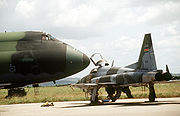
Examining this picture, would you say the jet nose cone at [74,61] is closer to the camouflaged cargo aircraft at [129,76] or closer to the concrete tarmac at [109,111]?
the concrete tarmac at [109,111]

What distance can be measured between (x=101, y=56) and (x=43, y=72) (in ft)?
53.2

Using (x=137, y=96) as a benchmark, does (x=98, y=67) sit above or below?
above

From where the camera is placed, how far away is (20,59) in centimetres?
1088

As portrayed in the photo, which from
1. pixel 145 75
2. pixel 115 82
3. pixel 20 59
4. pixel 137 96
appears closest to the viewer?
pixel 20 59

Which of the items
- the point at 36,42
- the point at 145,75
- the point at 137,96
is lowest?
the point at 137,96

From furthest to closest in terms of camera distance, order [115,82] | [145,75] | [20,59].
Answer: [115,82] → [145,75] → [20,59]

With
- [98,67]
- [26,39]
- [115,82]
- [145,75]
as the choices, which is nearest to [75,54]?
[26,39]

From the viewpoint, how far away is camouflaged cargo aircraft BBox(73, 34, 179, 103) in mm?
20391

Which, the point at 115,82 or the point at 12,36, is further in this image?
the point at 115,82

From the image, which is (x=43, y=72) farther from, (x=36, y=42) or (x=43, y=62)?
(x=36, y=42)

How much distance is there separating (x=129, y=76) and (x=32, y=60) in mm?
12292

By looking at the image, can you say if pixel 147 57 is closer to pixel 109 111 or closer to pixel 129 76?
pixel 129 76

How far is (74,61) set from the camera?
11242 millimetres

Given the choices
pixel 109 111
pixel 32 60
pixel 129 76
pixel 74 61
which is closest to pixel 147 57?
pixel 129 76
